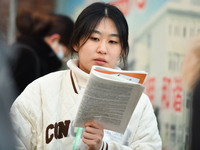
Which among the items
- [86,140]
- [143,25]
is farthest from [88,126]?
[143,25]

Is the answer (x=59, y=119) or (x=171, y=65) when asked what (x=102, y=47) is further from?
(x=171, y=65)

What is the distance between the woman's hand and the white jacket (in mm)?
107

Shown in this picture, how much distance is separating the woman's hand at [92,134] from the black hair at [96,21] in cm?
61

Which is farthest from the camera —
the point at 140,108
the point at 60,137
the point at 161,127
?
the point at 161,127

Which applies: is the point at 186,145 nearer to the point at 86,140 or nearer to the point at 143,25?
the point at 143,25

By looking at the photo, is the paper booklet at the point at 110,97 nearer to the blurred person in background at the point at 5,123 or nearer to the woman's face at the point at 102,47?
the woman's face at the point at 102,47

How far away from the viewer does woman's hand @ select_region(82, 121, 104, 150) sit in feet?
8.16

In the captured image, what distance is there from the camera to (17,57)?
4293mm

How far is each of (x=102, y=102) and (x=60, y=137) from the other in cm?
45

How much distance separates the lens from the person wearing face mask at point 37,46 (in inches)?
167

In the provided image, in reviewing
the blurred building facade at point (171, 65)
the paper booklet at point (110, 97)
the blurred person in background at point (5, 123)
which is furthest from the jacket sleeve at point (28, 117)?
the blurred building facade at point (171, 65)

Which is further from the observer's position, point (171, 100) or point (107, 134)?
point (171, 100)

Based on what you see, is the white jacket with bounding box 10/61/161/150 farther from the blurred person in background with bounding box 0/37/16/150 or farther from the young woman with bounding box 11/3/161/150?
the blurred person in background with bounding box 0/37/16/150

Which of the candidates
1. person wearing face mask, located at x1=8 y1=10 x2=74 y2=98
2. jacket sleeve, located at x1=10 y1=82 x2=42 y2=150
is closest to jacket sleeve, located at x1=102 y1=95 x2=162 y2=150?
jacket sleeve, located at x1=10 y1=82 x2=42 y2=150
